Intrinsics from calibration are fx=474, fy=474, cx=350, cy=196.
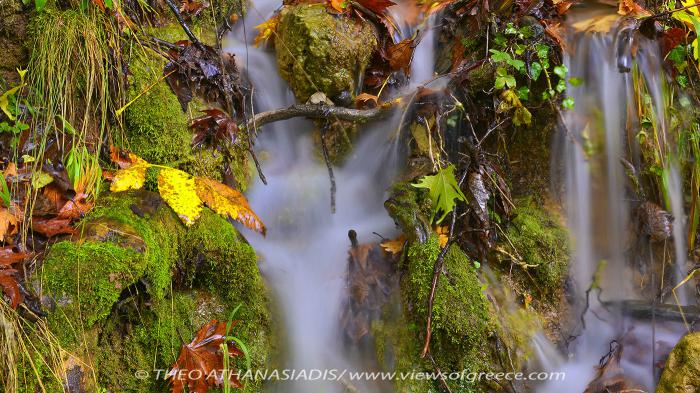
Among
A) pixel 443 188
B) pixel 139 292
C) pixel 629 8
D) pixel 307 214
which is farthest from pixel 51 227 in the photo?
pixel 629 8

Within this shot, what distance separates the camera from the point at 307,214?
137 inches

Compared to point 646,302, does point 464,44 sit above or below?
above

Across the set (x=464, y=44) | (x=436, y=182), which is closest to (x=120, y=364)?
(x=436, y=182)

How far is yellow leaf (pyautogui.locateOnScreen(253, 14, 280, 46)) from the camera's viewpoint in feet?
12.6

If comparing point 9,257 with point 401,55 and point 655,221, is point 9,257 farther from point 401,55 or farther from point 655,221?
point 655,221

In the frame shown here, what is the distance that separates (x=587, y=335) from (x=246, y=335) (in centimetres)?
224

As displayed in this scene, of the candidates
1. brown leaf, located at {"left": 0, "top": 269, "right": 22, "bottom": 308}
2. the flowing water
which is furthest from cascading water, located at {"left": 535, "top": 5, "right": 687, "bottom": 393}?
brown leaf, located at {"left": 0, "top": 269, "right": 22, "bottom": 308}

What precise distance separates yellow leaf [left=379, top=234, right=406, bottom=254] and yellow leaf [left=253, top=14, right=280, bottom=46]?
1963mm

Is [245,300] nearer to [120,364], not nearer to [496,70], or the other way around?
[120,364]

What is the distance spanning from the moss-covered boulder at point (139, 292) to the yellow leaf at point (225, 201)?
0.07 m

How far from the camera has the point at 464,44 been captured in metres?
3.67

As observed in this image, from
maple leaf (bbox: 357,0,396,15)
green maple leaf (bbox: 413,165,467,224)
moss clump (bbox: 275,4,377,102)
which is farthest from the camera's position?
maple leaf (bbox: 357,0,396,15)

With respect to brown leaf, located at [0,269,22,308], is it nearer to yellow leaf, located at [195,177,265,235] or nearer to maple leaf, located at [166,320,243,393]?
maple leaf, located at [166,320,243,393]

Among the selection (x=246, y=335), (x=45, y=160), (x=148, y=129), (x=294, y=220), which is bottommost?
(x=246, y=335)
